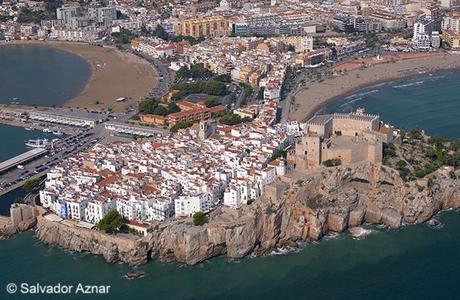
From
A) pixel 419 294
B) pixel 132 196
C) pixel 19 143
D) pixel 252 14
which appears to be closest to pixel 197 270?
pixel 132 196

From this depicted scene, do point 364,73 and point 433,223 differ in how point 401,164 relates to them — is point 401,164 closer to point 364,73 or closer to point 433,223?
point 433,223

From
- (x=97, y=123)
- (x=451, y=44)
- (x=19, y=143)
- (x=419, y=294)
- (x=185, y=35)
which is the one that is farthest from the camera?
(x=185, y=35)

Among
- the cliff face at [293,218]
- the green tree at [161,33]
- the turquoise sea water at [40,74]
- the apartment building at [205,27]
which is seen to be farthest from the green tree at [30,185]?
the apartment building at [205,27]

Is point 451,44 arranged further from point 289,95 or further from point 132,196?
point 132,196

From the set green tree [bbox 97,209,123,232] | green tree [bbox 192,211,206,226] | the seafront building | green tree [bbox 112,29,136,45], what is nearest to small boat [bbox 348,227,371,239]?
the seafront building

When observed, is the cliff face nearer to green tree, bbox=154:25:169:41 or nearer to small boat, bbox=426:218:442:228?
small boat, bbox=426:218:442:228
